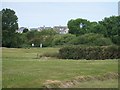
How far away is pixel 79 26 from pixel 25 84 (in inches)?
3113

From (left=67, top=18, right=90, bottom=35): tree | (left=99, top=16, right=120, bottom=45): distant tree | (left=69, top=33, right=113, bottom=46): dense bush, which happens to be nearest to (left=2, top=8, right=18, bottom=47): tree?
(left=69, top=33, right=113, bottom=46): dense bush

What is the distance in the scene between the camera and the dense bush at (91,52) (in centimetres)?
3338

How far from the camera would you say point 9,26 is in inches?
2739

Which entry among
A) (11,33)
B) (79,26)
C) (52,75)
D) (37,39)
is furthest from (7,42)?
(52,75)

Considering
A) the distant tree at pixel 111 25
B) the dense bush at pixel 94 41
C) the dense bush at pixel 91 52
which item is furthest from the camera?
the distant tree at pixel 111 25

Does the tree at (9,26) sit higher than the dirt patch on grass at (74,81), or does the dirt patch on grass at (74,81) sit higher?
the tree at (9,26)

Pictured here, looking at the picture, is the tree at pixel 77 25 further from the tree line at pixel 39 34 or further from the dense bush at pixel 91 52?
the dense bush at pixel 91 52

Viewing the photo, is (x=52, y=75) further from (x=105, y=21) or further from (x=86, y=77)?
(x=105, y=21)

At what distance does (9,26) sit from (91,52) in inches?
1515

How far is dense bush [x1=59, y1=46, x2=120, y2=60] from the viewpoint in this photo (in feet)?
109

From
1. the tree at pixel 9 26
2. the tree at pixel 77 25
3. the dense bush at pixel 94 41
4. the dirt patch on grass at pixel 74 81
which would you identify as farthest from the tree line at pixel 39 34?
the dirt patch on grass at pixel 74 81

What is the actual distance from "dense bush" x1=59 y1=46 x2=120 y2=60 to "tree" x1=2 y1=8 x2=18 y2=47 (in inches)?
1253

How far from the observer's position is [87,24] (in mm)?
92625

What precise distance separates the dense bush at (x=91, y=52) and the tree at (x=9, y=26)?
104 ft
